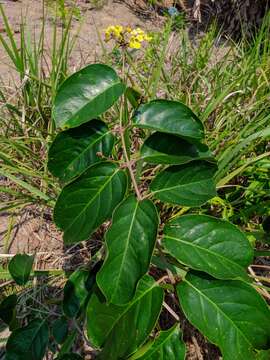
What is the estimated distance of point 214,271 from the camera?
1.94 ft

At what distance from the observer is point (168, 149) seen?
0.67m

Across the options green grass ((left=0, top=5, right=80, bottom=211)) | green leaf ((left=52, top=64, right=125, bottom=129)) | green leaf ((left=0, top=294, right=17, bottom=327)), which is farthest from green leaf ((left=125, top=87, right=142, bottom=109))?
green grass ((left=0, top=5, right=80, bottom=211))

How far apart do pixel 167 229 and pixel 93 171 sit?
157mm

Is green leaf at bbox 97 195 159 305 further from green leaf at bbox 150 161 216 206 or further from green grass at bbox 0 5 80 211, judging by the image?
green grass at bbox 0 5 80 211

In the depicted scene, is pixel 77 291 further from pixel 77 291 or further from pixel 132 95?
pixel 132 95

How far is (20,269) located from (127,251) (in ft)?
1.03

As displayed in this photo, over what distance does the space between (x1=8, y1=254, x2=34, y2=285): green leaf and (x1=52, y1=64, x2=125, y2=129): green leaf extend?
29 cm

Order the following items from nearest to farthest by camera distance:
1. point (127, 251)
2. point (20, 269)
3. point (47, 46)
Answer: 1. point (127, 251)
2. point (20, 269)
3. point (47, 46)

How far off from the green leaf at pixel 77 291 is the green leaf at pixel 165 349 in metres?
0.15

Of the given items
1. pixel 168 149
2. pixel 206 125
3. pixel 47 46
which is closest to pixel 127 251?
pixel 168 149

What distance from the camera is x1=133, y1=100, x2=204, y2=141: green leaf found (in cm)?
64

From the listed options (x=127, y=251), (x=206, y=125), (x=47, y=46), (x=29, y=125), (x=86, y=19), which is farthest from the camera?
(x=86, y=19)

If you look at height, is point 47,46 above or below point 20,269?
below

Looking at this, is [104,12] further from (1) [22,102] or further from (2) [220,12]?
(1) [22,102]
